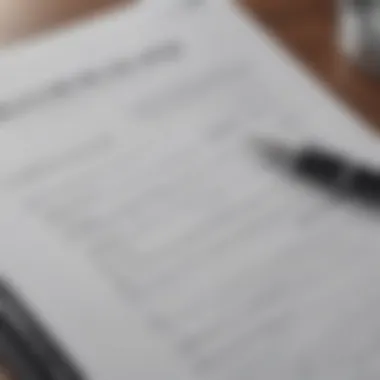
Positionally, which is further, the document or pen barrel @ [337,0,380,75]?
pen barrel @ [337,0,380,75]

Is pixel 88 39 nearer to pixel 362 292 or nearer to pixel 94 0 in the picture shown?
pixel 94 0

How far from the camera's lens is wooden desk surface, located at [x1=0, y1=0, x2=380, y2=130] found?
1.99ft

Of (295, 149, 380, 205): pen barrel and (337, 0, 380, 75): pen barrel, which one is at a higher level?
(337, 0, 380, 75): pen barrel

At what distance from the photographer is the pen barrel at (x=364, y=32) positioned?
610 millimetres

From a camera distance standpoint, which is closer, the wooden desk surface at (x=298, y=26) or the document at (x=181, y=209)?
the document at (x=181, y=209)

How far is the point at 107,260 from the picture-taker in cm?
50

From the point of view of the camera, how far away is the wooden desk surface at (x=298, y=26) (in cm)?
61

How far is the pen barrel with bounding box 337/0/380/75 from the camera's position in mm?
610

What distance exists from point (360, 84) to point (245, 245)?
155 millimetres

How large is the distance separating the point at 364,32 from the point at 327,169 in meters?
0.11

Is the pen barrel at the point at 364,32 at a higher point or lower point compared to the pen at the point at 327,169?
higher

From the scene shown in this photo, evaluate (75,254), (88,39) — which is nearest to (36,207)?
(75,254)

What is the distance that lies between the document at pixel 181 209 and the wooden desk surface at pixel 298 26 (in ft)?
0.05

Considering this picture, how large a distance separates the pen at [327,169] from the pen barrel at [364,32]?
0.30 ft
